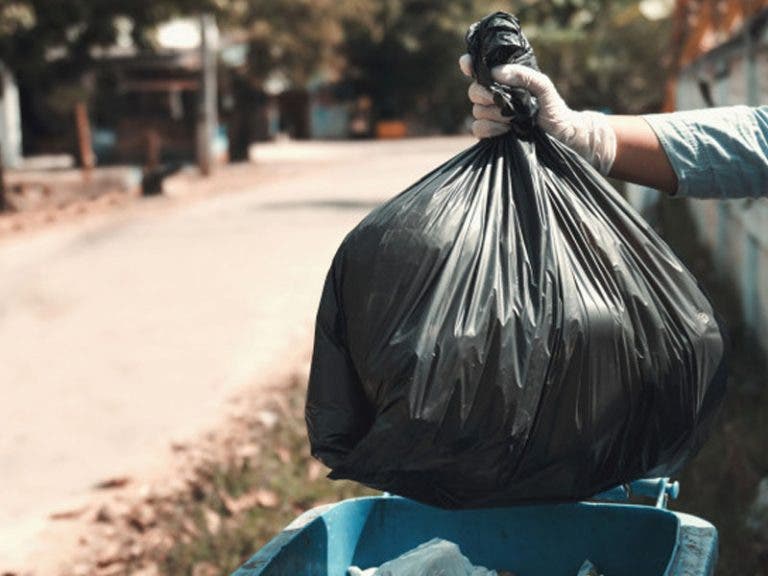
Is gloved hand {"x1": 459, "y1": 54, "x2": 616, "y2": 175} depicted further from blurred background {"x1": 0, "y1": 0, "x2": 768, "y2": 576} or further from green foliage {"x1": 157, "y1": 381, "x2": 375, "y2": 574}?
green foliage {"x1": 157, "y1": 381, "x2": 375, "y2": 574}

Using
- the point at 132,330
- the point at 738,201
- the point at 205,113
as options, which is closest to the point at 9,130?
the point at 205,113

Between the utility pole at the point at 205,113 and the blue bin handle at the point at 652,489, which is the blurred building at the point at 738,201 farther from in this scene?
the utility pole at the point at 205,113

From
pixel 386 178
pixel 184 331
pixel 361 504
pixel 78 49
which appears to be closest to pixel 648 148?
pixel 361 504

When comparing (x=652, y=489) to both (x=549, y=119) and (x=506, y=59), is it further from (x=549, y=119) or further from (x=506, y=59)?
(x=506, y=59)

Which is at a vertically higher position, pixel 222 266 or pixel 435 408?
pixel 435 408

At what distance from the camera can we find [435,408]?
85.7 inches

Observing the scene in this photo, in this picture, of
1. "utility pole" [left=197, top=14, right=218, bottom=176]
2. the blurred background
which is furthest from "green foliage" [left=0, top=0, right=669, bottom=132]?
"utility pole" [left=197, top=14, right=218, bottom=176]

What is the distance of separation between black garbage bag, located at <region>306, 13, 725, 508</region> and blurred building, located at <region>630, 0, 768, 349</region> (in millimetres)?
3437

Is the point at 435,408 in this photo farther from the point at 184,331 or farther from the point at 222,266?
the point at 222,266

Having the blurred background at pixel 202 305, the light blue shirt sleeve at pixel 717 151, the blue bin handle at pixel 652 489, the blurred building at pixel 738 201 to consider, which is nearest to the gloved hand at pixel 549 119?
the light blue shirt sleeve at pixel 717 151

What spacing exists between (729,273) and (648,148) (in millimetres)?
5413

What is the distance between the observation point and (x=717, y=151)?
2.65m

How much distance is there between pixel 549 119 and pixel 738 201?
4539mm

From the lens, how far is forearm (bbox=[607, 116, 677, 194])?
105 inches
